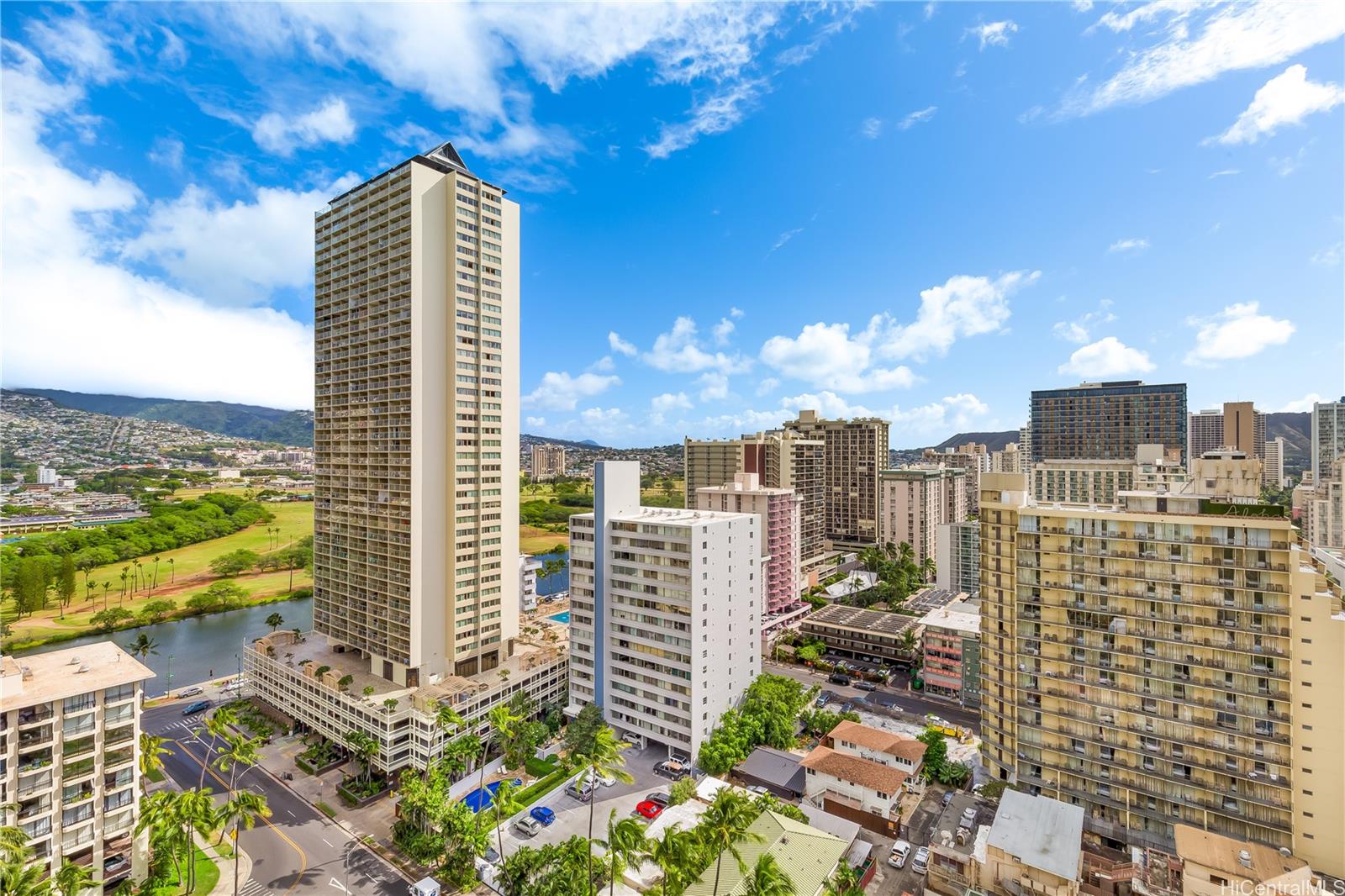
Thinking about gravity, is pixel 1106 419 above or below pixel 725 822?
above

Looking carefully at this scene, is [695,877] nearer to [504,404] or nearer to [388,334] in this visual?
[504,404]

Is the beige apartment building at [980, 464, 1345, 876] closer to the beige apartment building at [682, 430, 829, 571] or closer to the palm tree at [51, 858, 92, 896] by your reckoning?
the palm tree at [51, 858, 92, 896]


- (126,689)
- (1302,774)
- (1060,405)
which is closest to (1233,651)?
(1302,774)

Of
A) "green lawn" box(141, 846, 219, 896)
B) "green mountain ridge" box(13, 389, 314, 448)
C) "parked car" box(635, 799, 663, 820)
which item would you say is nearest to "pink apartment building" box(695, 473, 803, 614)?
"parked car" box(635, 799, 663, 820)

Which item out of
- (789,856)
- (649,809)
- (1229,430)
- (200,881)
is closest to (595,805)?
(649,809)

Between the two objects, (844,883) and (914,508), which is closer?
(844,883)

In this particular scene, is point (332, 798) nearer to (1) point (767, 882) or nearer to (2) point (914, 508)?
(1) point (767, 882)

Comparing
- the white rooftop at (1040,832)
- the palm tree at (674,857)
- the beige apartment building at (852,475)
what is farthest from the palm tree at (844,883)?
the beige apartment building at (852,475)
